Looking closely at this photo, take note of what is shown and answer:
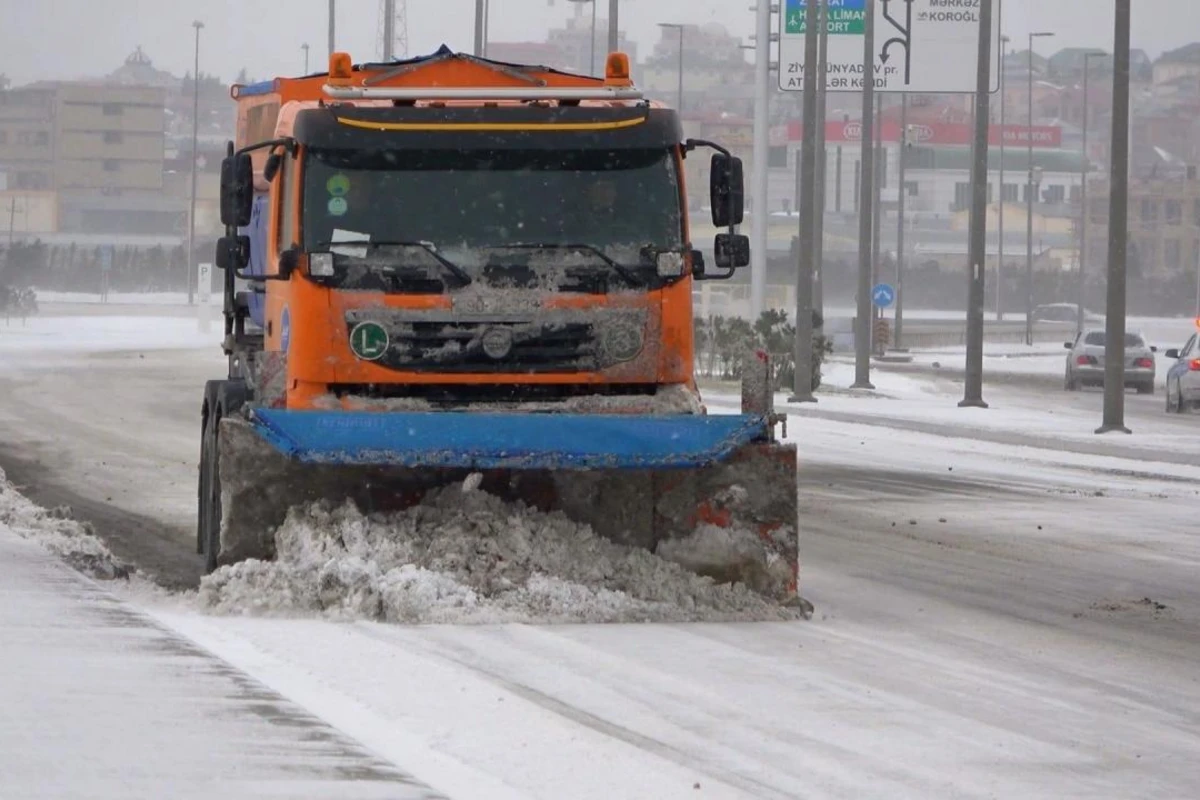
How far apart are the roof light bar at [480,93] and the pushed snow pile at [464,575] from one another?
2.16 meters

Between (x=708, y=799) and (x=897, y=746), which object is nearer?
(x=708, y=799)

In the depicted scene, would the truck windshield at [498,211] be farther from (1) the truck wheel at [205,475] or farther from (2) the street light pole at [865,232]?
(2) the street light pole at [865,232]

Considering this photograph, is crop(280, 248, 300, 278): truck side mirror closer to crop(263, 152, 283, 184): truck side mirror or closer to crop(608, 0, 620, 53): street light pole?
crop(263, 152, 283, 184): truck side mirror

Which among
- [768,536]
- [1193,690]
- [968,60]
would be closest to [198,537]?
[768,536]

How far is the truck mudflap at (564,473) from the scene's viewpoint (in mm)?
10305

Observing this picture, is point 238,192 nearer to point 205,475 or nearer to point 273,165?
point 273,165

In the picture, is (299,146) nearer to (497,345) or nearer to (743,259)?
(497,345)

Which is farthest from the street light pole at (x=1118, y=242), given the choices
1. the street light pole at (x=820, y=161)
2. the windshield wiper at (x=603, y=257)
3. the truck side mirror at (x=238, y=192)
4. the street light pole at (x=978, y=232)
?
the truck side mirror at (x=238, y=192)

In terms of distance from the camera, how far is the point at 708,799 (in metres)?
6.75

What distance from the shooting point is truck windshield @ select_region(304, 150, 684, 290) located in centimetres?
1116

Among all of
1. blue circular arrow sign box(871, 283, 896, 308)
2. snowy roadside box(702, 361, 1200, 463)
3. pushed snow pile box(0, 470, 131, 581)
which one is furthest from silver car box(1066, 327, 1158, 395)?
pushed snow pile box(0, 470, 131, 581)

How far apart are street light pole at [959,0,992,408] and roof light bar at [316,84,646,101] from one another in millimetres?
23397

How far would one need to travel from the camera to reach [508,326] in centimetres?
1105

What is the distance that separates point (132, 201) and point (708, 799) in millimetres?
148400
